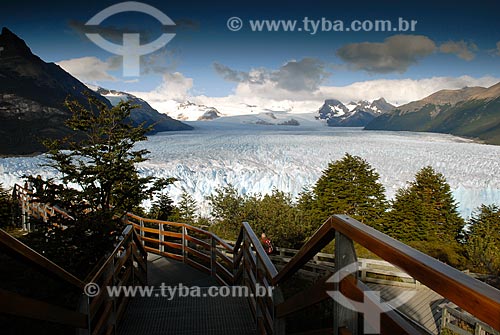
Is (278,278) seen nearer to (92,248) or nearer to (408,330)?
(408,330)

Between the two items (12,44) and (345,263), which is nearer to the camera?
(345,263)

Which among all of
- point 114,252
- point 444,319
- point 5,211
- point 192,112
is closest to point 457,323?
point 444,319

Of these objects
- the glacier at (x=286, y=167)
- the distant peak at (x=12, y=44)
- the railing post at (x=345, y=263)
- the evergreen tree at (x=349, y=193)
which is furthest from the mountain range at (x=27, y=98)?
the railing post at (x=345, y=263)

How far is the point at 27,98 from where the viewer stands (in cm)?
6262

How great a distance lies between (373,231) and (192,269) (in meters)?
5.87

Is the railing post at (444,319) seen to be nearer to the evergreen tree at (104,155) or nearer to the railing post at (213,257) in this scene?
the railing post at (213,257)

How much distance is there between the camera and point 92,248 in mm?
3982

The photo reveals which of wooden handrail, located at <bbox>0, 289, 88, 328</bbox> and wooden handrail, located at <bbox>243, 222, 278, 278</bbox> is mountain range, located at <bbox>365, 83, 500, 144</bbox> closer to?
wooden handrail, located at <bbox>243, 222, 278, 278</bbox>

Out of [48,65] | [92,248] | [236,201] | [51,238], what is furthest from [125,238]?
[48,65]

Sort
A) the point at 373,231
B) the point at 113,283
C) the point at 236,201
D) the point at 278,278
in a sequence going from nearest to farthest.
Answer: the point at 373,231 < the point at 278,278 < the point at 113,283 < the point at 236,201

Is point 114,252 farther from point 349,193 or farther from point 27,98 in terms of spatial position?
point 27,98

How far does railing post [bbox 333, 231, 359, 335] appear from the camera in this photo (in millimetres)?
1165

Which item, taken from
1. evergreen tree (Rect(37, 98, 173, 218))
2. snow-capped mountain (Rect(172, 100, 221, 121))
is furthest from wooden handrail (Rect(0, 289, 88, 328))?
snow-capped mountain (Rect(172, 100, 221, 121))

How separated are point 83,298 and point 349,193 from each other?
33014 millimetres
